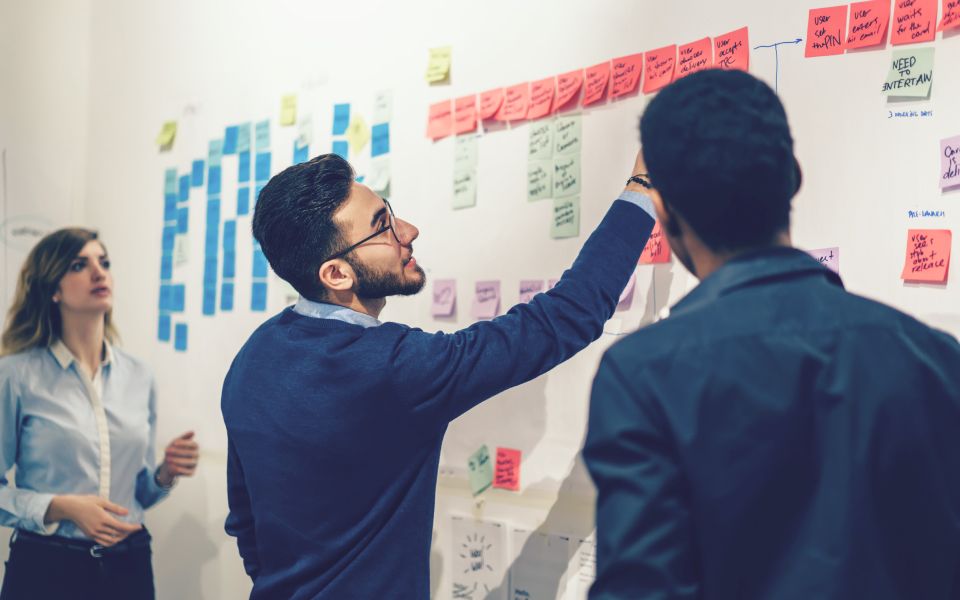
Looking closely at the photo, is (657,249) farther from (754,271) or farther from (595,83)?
(754,271)

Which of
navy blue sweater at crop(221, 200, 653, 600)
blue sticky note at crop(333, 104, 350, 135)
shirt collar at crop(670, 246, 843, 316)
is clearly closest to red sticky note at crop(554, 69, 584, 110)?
navy blue sweater at crop(221, 200, 653, 600)

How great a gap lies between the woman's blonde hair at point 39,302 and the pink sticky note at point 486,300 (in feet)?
3.51

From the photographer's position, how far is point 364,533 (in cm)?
136

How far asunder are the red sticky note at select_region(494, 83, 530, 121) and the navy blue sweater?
23.4 inches

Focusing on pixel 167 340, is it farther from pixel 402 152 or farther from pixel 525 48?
pixel 525 48

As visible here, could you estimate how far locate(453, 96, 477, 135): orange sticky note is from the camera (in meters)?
1.96

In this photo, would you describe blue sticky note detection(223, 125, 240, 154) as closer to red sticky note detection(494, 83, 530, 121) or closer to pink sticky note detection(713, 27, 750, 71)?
red sticky note detection(494, 83, 530, 121)

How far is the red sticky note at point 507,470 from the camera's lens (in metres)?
1.85

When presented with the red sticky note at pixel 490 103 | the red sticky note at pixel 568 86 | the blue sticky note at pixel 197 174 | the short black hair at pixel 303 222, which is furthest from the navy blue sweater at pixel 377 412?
the blue sticky note at pixel 197 174

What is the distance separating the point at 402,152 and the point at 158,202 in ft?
3.46

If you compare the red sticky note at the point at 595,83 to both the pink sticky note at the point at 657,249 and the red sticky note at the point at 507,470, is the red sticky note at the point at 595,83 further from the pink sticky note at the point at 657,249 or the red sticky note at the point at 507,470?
the red sticky note at the point at 507,470

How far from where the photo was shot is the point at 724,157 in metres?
0.82

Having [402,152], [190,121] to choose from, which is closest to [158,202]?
[190,121]

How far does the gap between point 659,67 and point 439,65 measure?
0.56 metres
